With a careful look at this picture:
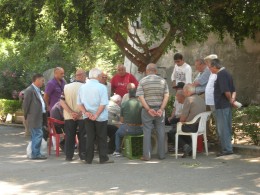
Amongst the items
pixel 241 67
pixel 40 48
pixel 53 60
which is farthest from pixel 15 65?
pixel 241 67

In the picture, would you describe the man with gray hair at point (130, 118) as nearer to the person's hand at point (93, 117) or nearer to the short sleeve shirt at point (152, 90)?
the short sleeve shirt at point (152, 90)

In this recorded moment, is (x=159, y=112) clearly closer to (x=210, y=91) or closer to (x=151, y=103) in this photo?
(x=151, y=103)

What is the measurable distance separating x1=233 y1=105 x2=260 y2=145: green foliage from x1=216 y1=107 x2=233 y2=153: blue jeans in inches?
28.2

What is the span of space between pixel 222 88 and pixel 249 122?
1.25m

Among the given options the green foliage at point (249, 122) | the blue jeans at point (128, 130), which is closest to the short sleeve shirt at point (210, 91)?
the green foliage at point (249, 122)

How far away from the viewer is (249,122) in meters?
12.1

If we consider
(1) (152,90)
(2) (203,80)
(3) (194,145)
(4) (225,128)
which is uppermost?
(2) (203,80)

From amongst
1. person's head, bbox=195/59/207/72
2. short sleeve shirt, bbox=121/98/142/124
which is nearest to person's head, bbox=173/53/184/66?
person's head, bbox=195/59/207/72

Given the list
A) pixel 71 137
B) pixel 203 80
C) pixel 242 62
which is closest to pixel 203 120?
pixel 203 80

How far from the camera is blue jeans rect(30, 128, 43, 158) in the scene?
11805 millimetres

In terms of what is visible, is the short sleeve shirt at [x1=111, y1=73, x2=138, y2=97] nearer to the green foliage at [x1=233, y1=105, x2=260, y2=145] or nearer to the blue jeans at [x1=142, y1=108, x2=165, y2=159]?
the blue jeans at [x1=142, y1=108, x2=165, y2=159]

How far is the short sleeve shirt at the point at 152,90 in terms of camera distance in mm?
11352

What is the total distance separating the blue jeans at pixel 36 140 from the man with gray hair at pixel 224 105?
12.0 feet

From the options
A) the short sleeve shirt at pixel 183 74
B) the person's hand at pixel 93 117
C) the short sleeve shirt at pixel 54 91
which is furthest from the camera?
the short sleeve shirt at pixel 183 74
